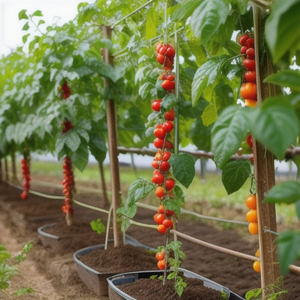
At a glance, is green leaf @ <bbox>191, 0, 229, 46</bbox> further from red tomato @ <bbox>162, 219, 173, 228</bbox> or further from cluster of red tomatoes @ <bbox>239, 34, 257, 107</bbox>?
red tomato @ <bbox>162, 219, 173, 228</bbox>

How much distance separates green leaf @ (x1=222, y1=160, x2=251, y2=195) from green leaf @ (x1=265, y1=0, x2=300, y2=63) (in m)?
0.56

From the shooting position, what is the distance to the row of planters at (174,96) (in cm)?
53

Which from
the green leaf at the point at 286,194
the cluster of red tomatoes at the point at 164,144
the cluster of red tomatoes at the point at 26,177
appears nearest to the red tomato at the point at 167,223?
the cluster of red tomatoes at the point at 164,144

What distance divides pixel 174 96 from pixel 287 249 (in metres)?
0.90

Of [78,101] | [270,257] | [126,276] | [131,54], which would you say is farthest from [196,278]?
[78,101]

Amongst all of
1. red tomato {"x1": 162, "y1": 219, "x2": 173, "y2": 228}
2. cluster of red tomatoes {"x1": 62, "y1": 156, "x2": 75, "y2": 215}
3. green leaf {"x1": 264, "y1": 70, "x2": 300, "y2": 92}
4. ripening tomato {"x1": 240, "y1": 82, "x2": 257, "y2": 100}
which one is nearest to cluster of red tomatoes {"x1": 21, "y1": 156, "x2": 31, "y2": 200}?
cluster of red tomatoes {"x1": 62, "y1": 156, "x2": 75, "y2": 215}

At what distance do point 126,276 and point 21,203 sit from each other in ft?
7.59

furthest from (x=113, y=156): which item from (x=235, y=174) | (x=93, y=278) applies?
(x=235, y=174)

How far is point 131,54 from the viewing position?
1797 millimetres

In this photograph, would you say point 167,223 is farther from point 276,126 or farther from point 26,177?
point 26,177

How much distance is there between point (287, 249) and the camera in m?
0.47

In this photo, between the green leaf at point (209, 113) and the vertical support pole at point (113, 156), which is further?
the vertical support pole at point (113, 156)

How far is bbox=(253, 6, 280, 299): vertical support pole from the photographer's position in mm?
931

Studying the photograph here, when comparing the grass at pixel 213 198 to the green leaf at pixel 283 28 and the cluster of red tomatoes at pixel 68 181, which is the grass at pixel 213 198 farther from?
the green leaf at pixel 283 28
